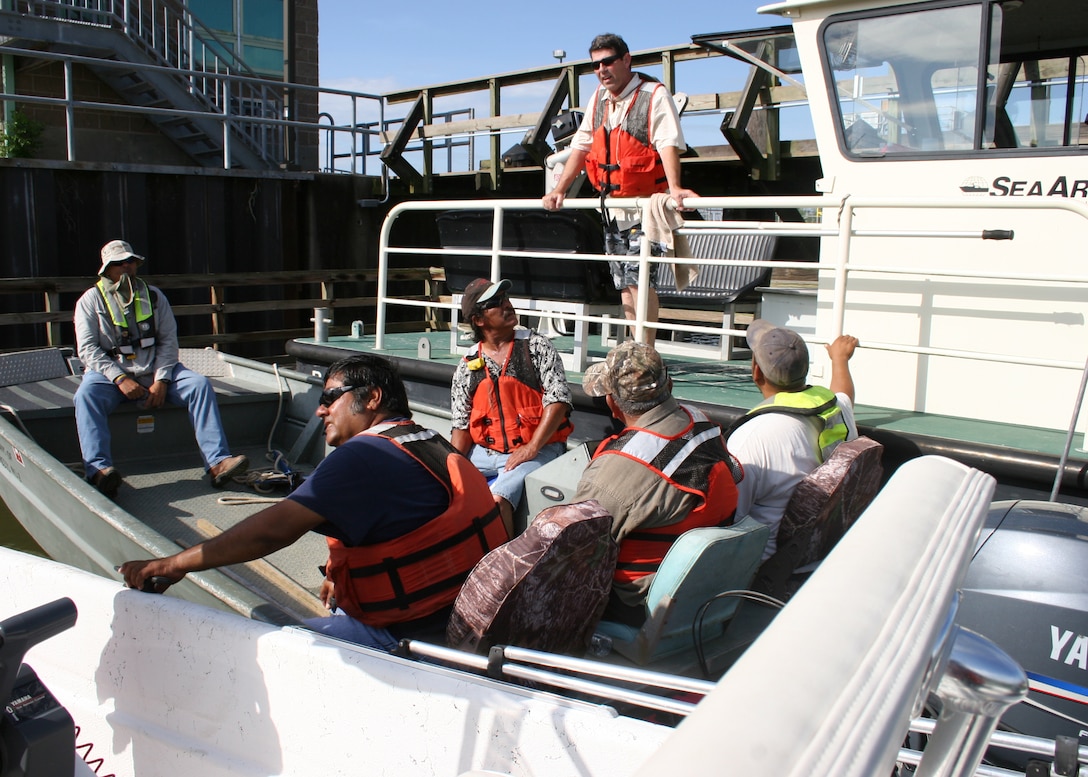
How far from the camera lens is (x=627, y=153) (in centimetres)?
498

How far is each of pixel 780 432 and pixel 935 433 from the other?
3.45ft

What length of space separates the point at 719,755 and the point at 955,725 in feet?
1.09

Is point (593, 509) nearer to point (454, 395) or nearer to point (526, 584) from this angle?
point (526, 584)

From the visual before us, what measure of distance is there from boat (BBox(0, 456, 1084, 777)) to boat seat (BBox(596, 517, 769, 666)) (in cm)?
20

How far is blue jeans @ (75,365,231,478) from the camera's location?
495 cm

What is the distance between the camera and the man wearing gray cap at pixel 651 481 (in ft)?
9.12

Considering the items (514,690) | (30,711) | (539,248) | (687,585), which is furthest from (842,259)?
(30,711)

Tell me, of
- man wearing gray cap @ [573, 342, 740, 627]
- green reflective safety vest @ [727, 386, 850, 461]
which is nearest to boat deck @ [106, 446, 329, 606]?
man wearing gray cap @ [573, 342, 740, 627]

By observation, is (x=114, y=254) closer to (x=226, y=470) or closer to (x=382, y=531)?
(x=226, y=470)

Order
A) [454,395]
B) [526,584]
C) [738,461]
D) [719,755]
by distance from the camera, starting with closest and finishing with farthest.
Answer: [719,755] → [526,584] → [738,461] → [454,395]

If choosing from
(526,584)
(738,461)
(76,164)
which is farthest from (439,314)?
(526,584)

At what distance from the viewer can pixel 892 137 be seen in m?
4.52

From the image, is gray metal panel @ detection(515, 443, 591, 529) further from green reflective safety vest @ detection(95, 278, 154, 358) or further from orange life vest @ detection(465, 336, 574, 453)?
green reflective safety vest @ detection(95, 278, 154, 358)

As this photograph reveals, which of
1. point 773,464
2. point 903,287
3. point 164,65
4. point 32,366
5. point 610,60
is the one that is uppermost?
point 164,65
